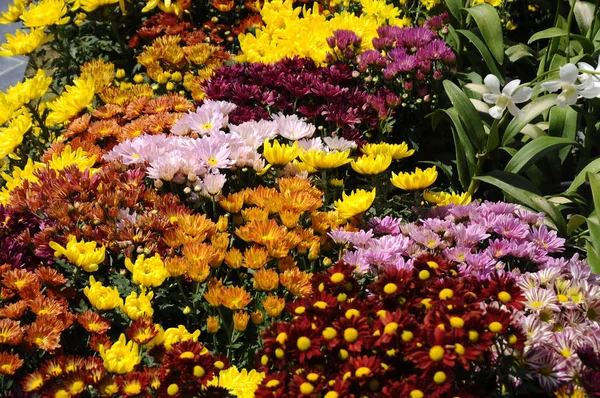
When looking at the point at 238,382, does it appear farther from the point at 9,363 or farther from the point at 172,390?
the point at 9,363

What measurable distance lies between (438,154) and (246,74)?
2.98 feet

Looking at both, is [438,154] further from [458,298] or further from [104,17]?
[104,17]

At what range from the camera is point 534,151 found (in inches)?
101

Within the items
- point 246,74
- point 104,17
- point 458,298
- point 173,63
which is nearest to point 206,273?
point 458,298

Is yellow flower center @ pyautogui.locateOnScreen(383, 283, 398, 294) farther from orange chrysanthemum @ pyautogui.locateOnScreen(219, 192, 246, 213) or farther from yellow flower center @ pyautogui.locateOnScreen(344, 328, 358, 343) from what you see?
orange chrysanthemum @ pyautogui.locateOnScreen(219, 192, 246, 213)

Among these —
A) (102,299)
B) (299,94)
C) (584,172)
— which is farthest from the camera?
(299,94)

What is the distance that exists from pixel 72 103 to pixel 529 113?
6.11ft

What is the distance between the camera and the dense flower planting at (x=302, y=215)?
148 centimetres

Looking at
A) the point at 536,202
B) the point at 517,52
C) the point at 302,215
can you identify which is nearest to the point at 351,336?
the point at 302,215

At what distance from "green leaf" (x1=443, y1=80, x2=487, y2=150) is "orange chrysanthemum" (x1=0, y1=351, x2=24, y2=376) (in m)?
1.83

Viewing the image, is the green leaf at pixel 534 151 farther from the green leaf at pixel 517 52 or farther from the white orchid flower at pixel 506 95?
the green leaf at pixel 517 52

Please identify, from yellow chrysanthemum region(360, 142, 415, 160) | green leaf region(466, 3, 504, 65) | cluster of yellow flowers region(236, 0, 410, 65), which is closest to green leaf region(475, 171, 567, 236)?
yellow chrysanthemum region(360, 142, 415, 160)

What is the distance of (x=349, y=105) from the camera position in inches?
110

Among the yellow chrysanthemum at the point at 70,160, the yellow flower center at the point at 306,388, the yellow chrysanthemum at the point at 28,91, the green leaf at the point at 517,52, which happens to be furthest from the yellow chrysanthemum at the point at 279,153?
the green leaf at the point at 517,52
